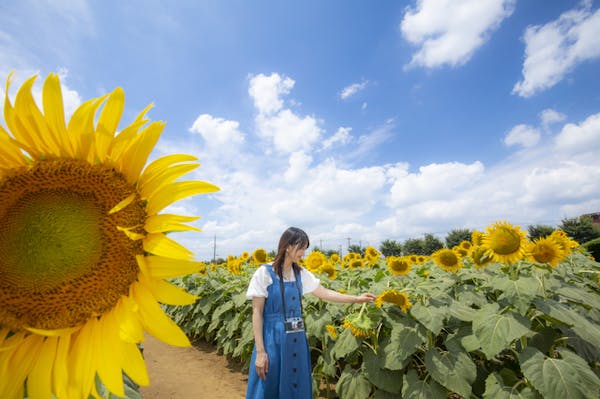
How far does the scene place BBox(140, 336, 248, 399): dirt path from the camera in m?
4.95

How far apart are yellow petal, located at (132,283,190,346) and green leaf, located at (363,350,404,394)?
2.90 metres

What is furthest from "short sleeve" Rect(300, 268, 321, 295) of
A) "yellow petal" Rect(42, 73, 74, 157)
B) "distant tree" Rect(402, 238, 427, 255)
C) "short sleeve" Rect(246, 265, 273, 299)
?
"distant tree" Rect(402, 238, 427, 255)

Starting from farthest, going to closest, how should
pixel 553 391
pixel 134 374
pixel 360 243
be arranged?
1. pixel 360 243
2. pixel 553 391
3. pixel 134 374

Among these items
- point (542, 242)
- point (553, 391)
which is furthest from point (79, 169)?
point (542, 242)

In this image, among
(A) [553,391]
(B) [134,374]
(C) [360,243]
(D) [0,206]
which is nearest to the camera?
(B) [134,374]

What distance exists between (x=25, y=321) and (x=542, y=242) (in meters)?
3.79

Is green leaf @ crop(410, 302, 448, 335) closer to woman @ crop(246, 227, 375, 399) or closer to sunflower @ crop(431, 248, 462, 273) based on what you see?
woman @ crop(246, 227, 375, 399)

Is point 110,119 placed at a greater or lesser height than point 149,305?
greater

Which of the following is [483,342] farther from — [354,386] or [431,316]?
[354,386]

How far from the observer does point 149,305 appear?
755 mm

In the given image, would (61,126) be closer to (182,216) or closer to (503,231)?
(182,216)

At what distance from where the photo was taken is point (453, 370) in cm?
269

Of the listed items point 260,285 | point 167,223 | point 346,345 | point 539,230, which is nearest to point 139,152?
point 167,223

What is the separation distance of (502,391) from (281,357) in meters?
1.72
